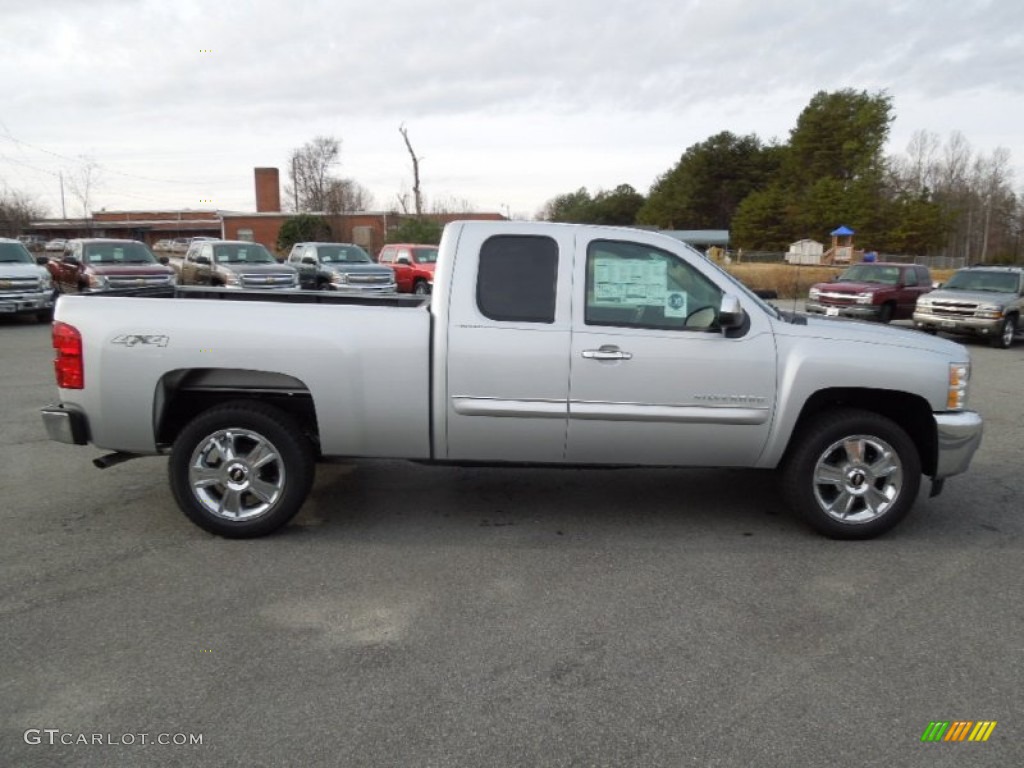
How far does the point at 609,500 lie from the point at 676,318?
5.18 ft

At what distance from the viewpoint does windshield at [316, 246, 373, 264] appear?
23.0m

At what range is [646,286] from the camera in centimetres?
461

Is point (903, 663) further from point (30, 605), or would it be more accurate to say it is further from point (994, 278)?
point (994, 278)

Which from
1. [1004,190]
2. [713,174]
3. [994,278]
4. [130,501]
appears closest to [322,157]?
[713,174]

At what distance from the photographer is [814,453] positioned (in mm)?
4664

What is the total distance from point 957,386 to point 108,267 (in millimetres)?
17888

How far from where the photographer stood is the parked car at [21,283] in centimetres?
1639

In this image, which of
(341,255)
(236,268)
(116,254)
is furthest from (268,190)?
(116,254)

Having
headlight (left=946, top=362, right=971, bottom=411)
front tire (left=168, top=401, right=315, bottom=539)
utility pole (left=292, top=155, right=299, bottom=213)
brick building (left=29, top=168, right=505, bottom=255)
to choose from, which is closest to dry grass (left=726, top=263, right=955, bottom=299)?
brick building (left=29, top=168, right=505, bottom=255)

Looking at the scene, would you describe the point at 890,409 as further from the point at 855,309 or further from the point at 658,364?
the point at 855,309

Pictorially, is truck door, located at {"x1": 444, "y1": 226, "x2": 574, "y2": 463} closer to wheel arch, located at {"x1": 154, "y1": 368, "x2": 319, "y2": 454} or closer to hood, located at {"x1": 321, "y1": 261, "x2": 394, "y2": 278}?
wheel arch, located at {"x1": 154, "y1": 368, "x2": 319, "y2": 454}

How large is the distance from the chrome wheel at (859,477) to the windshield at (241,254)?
1896cm

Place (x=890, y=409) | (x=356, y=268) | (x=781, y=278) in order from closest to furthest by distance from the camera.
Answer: (x=890, y=409) < (x=356, y=268) < (x=781, y=278)

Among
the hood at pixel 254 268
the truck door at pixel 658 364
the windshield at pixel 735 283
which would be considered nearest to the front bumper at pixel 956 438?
the truck door at pixel 658 364
